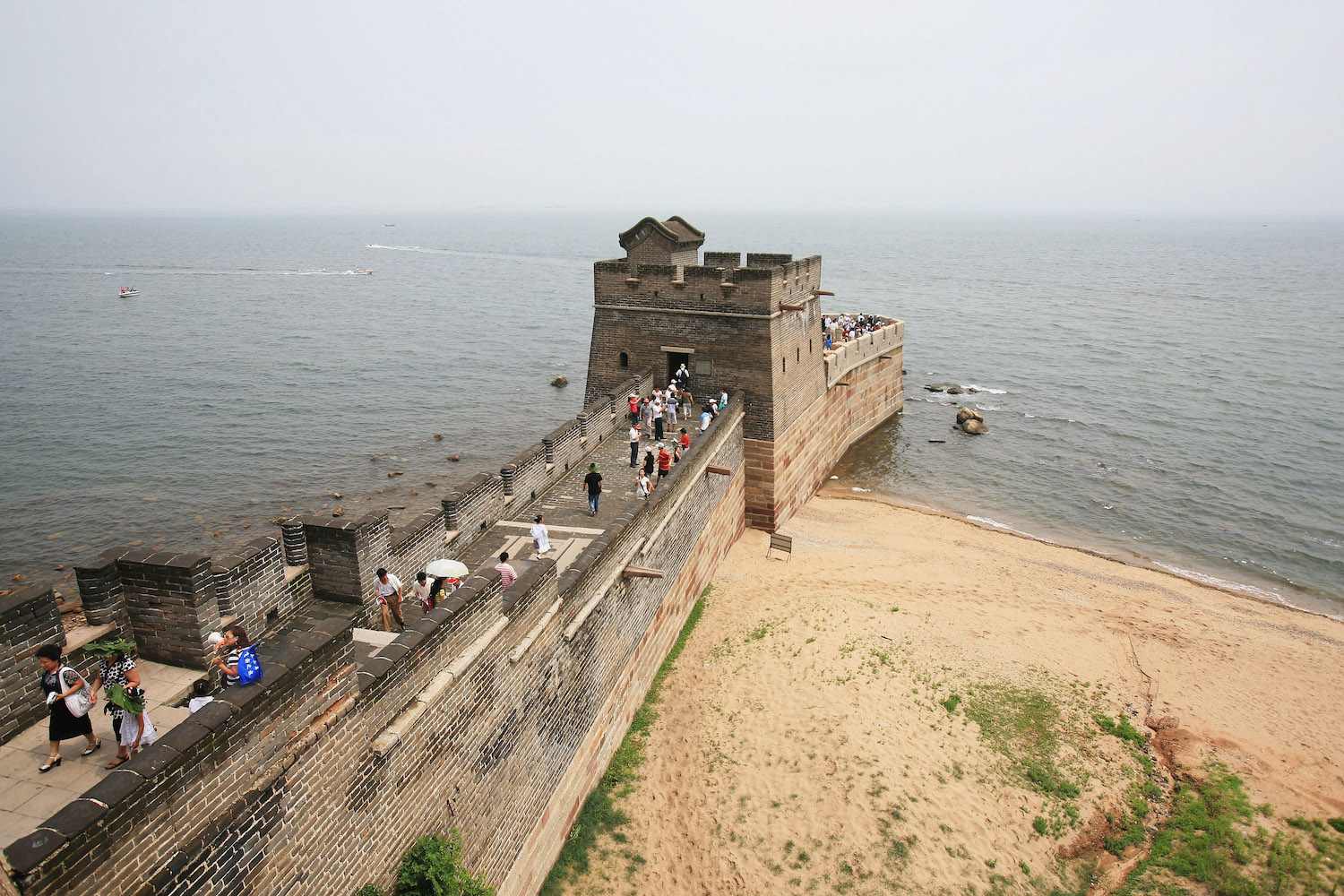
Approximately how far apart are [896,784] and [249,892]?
1049cm

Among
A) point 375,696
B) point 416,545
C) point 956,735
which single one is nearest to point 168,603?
point 375,696

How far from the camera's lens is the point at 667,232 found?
2333 centimetres

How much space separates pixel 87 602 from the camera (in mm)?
7789

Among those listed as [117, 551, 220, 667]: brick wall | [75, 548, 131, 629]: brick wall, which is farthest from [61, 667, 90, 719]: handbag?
[117, 551, 220, 667]: brick wall

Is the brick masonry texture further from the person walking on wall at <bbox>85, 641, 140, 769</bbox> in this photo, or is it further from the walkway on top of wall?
the person walking on wall at <bbox>85, 641, 140, 769</bbox>

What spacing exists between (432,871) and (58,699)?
151 inches

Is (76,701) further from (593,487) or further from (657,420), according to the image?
(657,420)

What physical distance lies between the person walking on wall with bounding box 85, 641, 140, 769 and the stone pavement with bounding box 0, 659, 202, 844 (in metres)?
0.13

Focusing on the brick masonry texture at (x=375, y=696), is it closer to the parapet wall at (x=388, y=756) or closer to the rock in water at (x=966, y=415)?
the parapet wall at (x=388, y=756)

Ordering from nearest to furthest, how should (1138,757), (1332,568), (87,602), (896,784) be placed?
(87,602) → (896,784) → (1138,757) → (1332,568)

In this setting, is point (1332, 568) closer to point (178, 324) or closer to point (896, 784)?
point (896, 784)

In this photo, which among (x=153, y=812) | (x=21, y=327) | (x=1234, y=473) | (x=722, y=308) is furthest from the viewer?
(x=21, y=327)

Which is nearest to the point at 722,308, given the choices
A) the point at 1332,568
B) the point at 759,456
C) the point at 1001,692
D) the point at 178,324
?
the point at 759,456

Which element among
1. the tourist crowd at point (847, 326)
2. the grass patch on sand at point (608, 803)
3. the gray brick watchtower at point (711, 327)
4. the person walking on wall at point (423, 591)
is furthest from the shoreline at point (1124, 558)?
the person walking on wall at point (423, 591)
